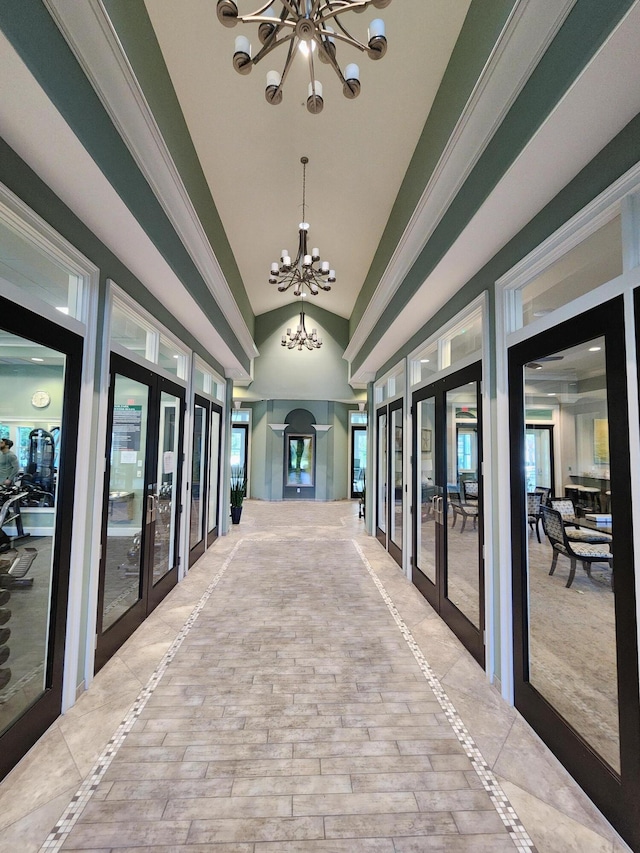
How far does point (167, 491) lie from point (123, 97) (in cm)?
Answer: 336

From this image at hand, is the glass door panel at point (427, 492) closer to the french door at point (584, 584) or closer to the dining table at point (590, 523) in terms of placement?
the french door at point (584, 584)

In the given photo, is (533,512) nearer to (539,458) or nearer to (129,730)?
(539,458)

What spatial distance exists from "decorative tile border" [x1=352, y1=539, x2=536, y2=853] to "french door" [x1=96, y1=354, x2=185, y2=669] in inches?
94.5

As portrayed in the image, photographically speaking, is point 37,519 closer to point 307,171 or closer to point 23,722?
point 23,722

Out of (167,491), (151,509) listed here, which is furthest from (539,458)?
(167,491)

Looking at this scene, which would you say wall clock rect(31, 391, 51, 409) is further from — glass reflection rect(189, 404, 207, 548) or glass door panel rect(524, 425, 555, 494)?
glass door panel rect(524, 425, 555, 494)

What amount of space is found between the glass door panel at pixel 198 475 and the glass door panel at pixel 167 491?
0.57 m

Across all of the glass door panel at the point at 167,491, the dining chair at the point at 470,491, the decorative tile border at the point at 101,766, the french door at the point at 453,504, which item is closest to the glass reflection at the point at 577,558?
the french door at the point at 453,504

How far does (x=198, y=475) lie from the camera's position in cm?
536

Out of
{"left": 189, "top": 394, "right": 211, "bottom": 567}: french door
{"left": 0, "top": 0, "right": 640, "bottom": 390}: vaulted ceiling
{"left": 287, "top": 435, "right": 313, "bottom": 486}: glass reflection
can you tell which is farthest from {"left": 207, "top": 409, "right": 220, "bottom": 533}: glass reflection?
{"left": 287, "top": 435, "right": 313, "bottom": 486}: glass reflection

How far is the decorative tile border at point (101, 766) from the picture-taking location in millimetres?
1545

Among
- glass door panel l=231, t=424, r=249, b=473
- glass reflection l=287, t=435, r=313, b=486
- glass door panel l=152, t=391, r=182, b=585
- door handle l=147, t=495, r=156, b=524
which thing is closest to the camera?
door handle l=147, t=495, r=156, b=524

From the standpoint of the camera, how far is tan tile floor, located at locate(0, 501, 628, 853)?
1.57 m

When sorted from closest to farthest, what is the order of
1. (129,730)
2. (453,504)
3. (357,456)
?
(129,730) → (453,504) → (357,456)
